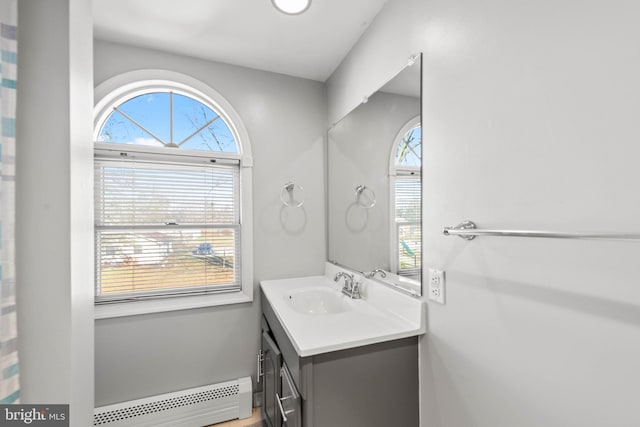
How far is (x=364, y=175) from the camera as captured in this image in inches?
Result: 69.0

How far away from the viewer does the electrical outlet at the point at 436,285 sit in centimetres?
112

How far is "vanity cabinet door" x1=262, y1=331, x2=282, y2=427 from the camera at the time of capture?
4.59ft

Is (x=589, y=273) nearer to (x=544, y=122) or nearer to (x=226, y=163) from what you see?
(x=544, y=122)

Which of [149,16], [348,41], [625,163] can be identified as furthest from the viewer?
[348,41]

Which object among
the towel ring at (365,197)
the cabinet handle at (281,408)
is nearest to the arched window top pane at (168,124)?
the towel ring at (365,197)

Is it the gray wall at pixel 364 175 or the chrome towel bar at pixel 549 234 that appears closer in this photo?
the chrome towel bar at pixel 549 234

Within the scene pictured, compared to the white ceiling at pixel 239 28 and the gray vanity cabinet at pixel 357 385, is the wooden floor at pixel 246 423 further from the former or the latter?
the white ceiling at pixel 239 28

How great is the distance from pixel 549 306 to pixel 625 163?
0.41m

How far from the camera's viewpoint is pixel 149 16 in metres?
1.57

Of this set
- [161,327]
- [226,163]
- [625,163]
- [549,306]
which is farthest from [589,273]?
[161,327]

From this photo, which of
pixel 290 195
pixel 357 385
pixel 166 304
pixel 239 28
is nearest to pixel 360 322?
pixel 357 385

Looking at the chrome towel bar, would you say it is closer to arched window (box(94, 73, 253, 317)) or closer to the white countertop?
the white countertop

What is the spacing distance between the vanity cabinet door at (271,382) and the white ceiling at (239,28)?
1907 mm

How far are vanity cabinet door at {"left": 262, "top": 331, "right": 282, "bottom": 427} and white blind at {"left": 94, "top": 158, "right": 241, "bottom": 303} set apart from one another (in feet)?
2.12
